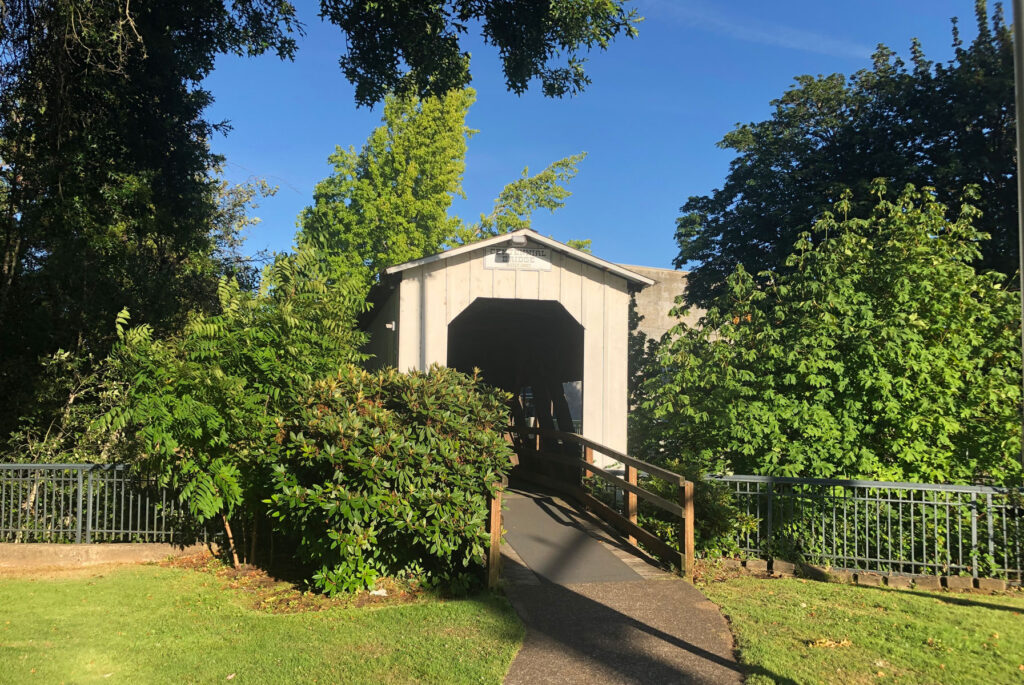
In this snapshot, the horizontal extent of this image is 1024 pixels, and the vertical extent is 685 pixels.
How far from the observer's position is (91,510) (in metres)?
9.57

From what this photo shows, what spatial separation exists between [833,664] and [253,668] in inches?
168

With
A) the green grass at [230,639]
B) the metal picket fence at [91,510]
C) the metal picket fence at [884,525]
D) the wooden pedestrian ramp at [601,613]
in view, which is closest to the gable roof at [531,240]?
the metal picket fence at [884,525]

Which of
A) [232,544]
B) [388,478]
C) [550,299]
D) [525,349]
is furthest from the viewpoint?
[525,349]

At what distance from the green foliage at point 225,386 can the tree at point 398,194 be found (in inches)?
846

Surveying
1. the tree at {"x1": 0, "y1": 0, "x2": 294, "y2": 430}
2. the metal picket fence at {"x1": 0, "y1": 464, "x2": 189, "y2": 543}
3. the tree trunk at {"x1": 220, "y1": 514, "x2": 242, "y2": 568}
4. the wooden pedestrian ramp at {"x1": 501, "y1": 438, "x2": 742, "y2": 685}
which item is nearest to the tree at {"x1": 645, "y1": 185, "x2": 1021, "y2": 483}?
the wooden pedestrian ramp at {"x1": 501, "y1": 438, "x2": 742, "y2": 685}

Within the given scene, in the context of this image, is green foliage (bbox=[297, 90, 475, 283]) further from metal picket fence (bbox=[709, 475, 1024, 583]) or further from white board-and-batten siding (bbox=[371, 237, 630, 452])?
metal picket fence (bbox=[709, 475, 1024, 583])

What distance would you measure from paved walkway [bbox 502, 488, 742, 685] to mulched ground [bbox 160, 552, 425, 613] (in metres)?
1.13

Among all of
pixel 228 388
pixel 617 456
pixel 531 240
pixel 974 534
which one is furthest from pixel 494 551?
pixel 974 534

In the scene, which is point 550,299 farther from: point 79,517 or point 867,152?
point 867,152

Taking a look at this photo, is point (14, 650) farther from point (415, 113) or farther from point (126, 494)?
point (415, 113)

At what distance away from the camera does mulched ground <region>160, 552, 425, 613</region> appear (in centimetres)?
732

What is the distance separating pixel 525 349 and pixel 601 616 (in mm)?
10533

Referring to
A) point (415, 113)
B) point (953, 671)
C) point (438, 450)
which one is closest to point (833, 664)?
point (953, 671)

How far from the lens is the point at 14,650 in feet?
19.7
